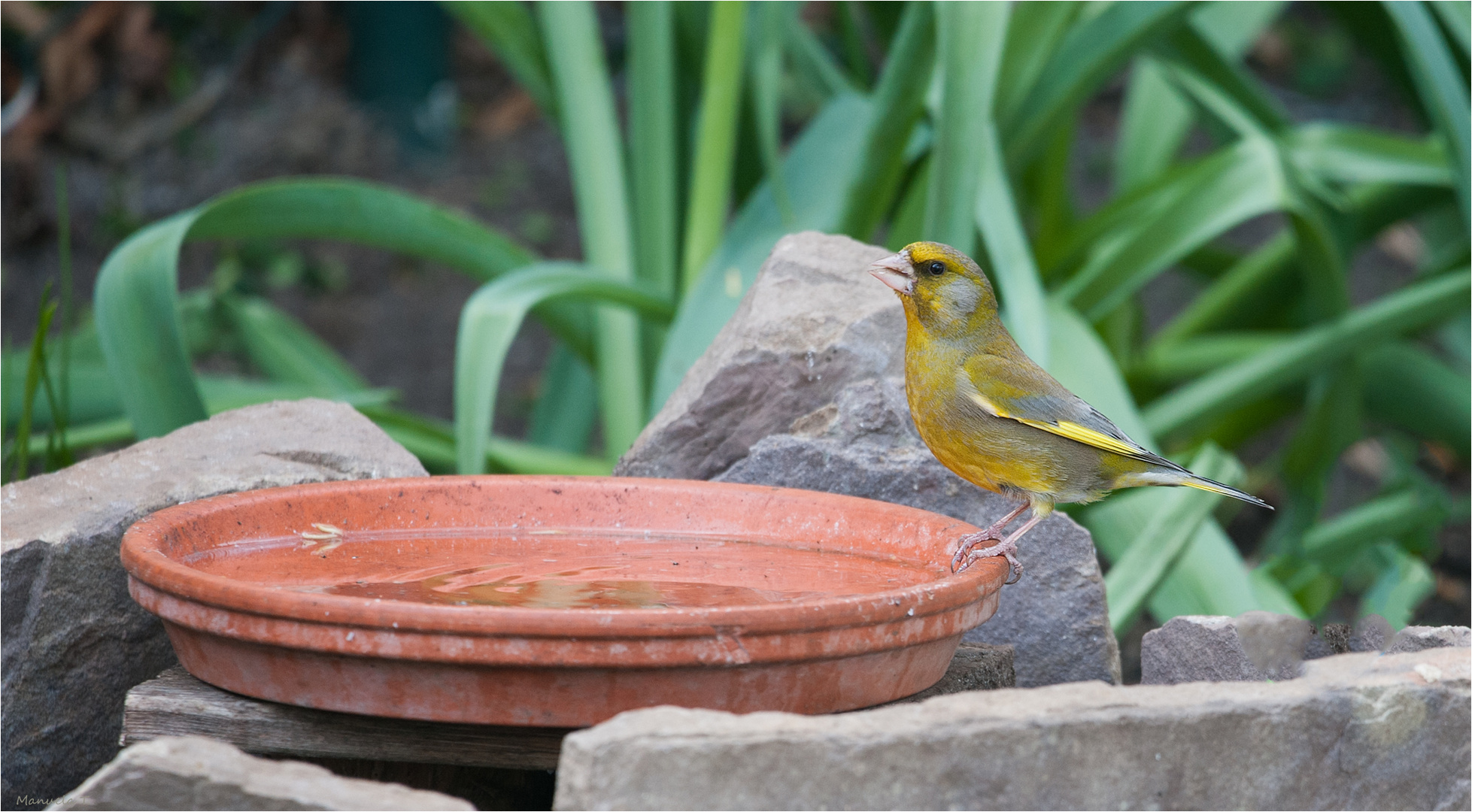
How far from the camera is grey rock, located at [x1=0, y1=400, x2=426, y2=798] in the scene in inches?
74.4

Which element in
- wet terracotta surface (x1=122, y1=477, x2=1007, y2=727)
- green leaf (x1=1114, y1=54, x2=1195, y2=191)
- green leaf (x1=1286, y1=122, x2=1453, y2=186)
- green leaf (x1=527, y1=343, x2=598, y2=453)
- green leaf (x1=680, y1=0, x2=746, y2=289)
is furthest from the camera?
green leaf (x1=1114, y1=54, x2=1195, y2=191)

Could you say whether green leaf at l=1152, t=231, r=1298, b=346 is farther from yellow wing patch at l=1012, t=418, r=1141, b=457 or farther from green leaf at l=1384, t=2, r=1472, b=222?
yellow wing patch at l=1012, t=418, r=1141, b=457

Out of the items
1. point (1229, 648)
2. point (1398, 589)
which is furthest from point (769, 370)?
point (1398, 589)

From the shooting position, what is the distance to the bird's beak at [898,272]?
86.1 inches

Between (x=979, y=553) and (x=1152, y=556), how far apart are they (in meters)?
0.85

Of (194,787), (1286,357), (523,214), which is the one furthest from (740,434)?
(523,214)

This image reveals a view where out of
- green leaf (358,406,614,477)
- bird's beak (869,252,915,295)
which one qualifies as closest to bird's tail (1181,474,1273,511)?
bird's beak (869,252,915,295)

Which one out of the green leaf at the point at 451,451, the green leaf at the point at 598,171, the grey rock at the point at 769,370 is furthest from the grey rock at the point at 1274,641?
the green leaf at the point at 598,171

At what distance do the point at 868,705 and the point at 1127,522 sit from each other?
5.21ft

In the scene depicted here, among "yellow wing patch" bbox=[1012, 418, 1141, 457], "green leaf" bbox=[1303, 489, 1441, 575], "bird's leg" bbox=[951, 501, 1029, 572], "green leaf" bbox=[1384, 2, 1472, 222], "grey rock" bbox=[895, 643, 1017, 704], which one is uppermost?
"green leaf" bbox=[1384, 2, 1472, 222]

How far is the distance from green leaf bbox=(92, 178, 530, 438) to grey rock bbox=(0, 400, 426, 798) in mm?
392

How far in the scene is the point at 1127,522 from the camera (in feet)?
9.97

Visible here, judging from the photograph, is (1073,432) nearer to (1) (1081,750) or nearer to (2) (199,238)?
(1) (1081,750)

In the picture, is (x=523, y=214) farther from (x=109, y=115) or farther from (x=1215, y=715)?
(x=1215, y=715)
